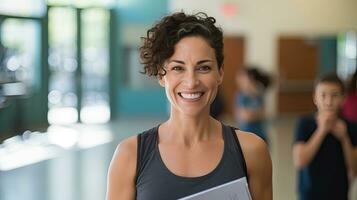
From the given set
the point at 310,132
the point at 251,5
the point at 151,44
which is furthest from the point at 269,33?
the point at 151,44

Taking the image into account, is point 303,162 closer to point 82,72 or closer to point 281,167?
point 281,167

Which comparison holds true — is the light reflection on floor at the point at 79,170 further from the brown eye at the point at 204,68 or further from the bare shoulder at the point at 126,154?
the brown eye at the point at 204,68

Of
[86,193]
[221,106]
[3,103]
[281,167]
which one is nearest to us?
[221,106]

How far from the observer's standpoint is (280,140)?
409 inches

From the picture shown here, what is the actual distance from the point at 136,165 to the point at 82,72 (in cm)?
1207

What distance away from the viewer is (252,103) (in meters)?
5.44

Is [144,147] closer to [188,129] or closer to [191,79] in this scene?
[188,129]

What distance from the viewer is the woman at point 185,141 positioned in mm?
1503

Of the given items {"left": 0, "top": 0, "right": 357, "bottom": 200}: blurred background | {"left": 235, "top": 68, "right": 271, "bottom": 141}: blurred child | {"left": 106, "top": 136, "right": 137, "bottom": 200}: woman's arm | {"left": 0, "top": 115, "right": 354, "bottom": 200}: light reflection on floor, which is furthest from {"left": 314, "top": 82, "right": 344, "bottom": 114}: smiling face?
{"left": 0, "top": 0, "right": 357, "bottom": 200}: blurred background

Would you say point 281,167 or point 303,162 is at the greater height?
point 303,162

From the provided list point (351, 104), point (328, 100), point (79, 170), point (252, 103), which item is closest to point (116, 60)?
point (79, 170)

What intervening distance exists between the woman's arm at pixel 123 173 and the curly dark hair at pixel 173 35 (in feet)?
0.73

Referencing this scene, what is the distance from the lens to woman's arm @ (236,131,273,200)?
5.16 ft

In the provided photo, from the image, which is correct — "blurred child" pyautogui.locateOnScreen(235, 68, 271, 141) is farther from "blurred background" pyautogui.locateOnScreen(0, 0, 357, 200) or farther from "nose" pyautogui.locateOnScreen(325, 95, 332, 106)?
"blurred background" pyautogui.locateOnScreen(0, 0, 357, 200)
